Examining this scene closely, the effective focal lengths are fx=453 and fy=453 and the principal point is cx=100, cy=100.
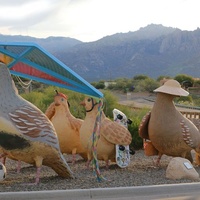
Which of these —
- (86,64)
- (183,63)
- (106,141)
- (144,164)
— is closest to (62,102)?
(106,141)

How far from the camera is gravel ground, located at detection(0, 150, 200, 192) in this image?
270 inches

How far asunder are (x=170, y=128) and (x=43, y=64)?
306 cm

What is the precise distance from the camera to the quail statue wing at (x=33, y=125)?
670 centimetres

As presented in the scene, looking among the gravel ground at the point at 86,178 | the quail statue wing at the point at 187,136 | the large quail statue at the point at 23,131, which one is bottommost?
the gravel ground at the point at 86,178

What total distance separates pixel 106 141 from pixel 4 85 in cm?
249

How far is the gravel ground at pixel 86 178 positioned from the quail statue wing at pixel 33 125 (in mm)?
673

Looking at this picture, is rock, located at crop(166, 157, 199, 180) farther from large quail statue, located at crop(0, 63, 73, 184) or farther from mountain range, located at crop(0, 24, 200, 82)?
mountain range, located at crop(0, 24, 200, 82)

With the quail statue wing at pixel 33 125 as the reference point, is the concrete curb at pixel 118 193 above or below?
below

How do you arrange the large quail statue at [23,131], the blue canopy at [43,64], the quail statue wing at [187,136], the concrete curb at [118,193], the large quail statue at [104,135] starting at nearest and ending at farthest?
the concrete curb at [118,193] → the blue canopy at [43,64] → the large quail statue at [23,131] → the large quail statue at [104,135] → the quail statue wing at [187,136]

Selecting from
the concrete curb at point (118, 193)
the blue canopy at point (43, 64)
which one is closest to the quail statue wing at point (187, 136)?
the concrete curb at point (118, 193)

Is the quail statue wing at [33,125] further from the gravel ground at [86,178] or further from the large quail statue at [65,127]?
the large quail statue at [65,127]

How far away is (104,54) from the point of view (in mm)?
123938

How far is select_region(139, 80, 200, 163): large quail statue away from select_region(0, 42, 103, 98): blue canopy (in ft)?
6.85

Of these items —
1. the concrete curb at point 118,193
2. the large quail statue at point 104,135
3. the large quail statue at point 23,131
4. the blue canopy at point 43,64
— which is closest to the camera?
the concrete curb at point 118,193
